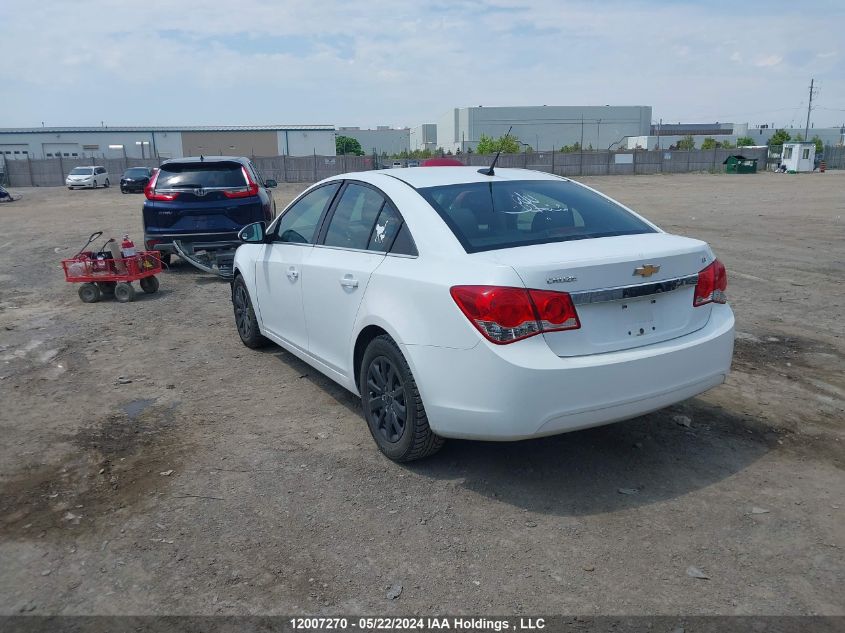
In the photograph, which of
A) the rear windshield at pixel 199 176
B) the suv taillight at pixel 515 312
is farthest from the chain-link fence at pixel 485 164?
the suv taillight at pixel 515 312

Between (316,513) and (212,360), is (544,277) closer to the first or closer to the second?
(316,513)

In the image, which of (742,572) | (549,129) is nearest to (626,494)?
(742,572)

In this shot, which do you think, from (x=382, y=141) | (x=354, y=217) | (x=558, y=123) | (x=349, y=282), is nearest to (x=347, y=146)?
(x=382, y=141)

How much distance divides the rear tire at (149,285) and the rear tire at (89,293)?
59 centimetres

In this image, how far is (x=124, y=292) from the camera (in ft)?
29.8

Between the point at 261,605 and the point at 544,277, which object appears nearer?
the point at 261,605

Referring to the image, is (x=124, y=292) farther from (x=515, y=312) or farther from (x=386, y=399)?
(x=515, y=312)

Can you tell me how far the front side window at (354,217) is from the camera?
4.50 meters

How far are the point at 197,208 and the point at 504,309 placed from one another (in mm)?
8176

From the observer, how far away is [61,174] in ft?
165

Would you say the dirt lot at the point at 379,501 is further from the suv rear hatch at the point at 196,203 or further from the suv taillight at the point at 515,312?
the suv rear hatch at the point at 196,203

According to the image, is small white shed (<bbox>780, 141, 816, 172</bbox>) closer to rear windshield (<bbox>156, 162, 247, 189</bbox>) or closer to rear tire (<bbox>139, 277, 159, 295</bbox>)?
rear windshield (<bbox>156, 162, 247, 189</bbox>)

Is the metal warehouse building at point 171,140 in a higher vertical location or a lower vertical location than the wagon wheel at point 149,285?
higher

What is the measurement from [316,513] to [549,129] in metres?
104
